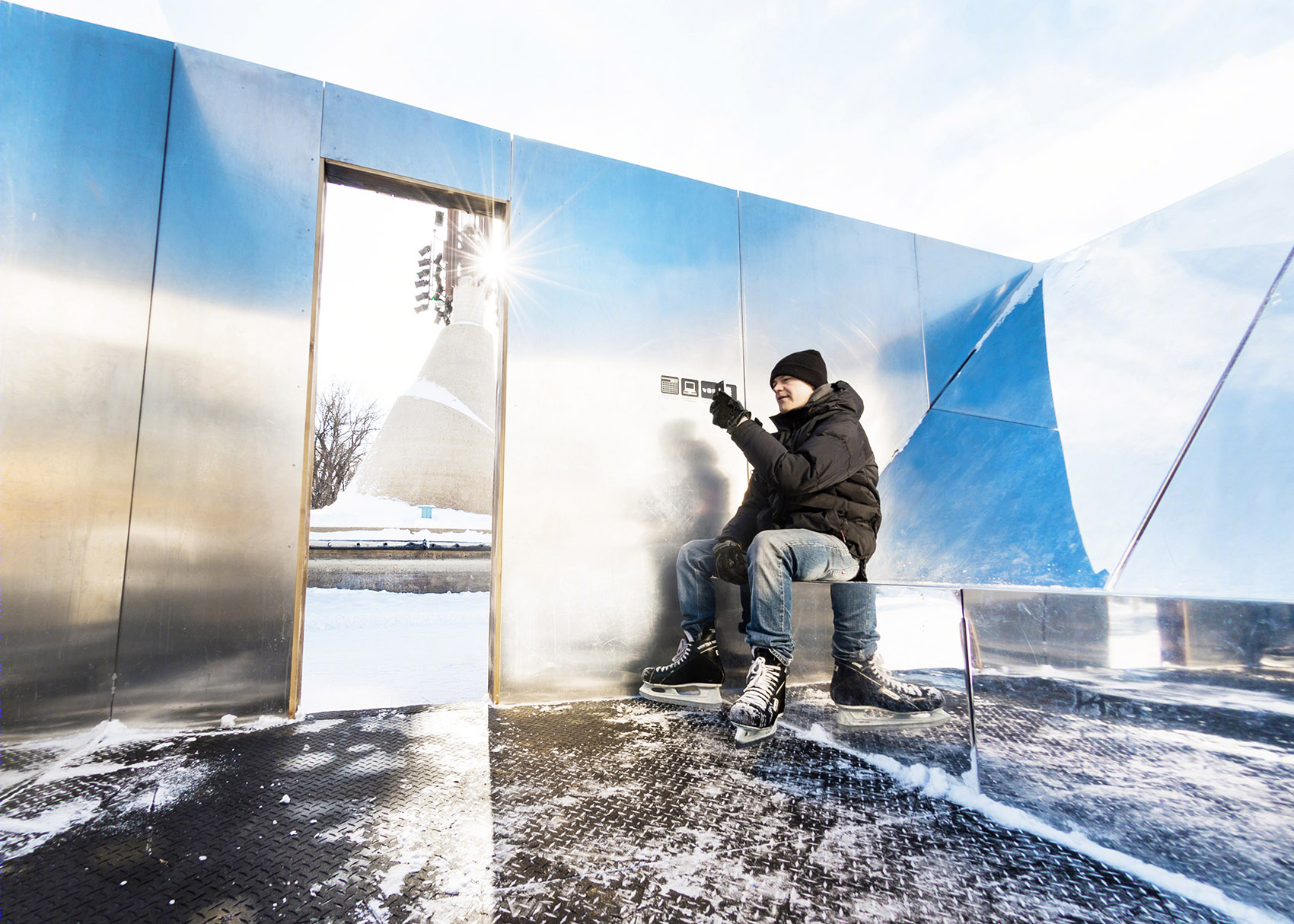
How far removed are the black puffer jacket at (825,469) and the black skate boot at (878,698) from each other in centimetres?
48

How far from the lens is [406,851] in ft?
3.52

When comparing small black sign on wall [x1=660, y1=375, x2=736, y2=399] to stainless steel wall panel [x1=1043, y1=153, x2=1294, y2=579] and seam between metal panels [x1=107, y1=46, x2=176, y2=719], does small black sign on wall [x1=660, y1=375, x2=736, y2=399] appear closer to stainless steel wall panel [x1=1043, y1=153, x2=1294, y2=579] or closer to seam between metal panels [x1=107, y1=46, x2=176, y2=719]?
seam between metal panels [x1=107, y1=46, x2=176, y2=719]

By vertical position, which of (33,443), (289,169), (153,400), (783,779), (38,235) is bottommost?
(783,779)

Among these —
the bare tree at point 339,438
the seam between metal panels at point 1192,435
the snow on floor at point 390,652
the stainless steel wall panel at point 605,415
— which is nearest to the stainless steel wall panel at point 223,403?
the snow on floor at point 390,652

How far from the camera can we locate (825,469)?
187 cm

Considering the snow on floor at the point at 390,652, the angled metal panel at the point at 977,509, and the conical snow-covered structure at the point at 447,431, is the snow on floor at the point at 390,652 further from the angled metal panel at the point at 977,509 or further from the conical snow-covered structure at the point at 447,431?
the conical snow-covered structure at the point at 447,431

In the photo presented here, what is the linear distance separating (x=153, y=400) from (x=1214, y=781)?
9.53 ft

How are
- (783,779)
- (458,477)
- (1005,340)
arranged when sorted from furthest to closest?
(458,477) → (1005,340) → (783,779)

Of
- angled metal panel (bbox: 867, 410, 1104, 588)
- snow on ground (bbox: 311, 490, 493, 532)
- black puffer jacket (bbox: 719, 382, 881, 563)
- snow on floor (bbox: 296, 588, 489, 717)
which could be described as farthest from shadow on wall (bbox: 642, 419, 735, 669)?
snow on ground (bbox: 311, 490, 493, 532)

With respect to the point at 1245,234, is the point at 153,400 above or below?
below

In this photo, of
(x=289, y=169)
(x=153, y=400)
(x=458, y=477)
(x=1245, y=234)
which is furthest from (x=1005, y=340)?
(x=458, y=477)

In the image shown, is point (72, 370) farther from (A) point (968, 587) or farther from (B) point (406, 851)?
(A) point (968, 587)

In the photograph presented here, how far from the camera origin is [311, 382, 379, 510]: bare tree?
19.3 meters

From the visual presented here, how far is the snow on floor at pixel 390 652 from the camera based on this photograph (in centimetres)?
234
